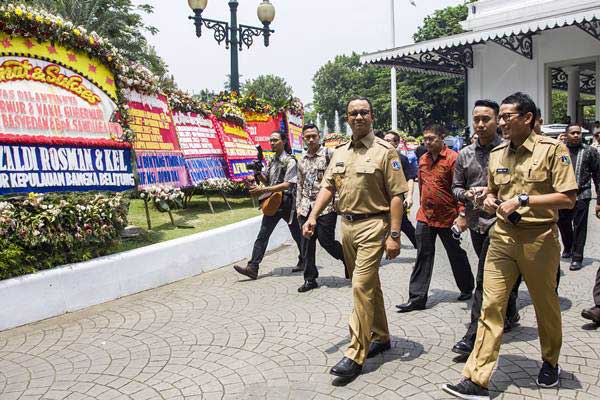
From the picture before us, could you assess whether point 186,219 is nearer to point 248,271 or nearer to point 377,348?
point 248,271

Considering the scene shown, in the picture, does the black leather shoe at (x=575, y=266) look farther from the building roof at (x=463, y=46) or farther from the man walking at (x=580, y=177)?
the building roof at (x=463, y=46)

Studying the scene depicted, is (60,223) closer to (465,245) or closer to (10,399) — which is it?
(10,399)

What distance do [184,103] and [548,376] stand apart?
777 cm

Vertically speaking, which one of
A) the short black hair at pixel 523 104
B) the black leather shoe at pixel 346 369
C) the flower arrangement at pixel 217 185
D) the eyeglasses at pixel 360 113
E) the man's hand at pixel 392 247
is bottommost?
the black leather shoe at pixel 346 369

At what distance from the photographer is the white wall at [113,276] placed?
4.86 m

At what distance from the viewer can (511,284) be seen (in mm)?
3221

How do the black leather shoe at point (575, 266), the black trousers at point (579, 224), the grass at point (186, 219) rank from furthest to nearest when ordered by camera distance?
1. the grass at point (186, 219)
2. the black trousers at point (579, 224)
3. the black leather shoe at point (575, 266)

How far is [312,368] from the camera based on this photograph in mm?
3668

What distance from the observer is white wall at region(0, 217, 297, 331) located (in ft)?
16.0

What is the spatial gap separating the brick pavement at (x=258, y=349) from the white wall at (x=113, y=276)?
172 millimetres

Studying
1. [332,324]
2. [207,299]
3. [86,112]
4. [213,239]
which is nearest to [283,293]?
[207,299]

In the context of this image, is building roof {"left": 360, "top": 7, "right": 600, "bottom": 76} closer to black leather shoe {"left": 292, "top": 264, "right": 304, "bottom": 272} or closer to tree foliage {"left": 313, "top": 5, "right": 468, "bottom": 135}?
black leather shoe {"left": 292, "top": 264, "right": 304, "bottom": 272}

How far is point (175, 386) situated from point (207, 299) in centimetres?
216

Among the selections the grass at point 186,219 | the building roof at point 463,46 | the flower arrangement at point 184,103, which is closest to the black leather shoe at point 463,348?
the grass at point 186,219
